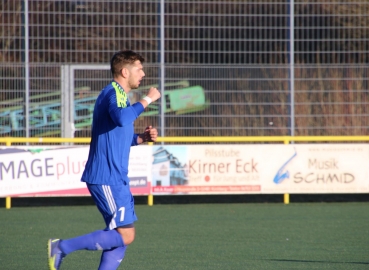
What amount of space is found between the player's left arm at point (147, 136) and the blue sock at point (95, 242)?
33.0 inches

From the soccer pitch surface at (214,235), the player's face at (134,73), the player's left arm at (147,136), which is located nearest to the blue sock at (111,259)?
the player's left arm at (147,136)

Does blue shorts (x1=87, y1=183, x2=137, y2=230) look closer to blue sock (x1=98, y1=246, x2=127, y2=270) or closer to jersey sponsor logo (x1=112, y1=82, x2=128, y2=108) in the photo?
blue sock (x1=98, y1=246, x2=127, y2=270)

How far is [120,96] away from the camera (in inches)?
215

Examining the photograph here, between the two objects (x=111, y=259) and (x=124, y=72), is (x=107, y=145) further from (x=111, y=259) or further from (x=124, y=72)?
(x=111, y=259)

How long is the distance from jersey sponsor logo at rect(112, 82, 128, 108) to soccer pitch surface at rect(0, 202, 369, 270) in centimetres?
206

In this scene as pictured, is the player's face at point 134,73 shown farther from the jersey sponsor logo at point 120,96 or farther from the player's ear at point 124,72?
the jersey sponsor logo at point 120,96

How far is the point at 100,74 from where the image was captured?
13.5 metres

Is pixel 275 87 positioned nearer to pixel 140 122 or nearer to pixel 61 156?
pixel 140 122

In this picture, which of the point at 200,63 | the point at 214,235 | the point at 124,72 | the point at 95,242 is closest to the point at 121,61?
the point at 124,72

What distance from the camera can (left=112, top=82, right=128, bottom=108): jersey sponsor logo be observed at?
5405mm

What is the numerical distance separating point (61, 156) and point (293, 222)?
4.14 metres

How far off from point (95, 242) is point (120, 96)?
1064mm

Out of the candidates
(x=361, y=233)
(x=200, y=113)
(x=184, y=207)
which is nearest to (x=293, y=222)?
(x=361, y=233)

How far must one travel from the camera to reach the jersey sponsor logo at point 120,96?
17.7ft
